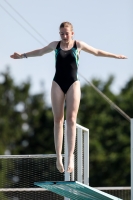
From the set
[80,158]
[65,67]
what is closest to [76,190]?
[65,67]

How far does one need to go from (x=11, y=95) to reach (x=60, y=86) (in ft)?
125

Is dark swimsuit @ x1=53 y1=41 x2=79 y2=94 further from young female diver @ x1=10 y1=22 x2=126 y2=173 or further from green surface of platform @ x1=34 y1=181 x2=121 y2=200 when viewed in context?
green surface of platform @ x1=34 y1=181 x2=121 y2=200

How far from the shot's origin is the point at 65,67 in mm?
10492

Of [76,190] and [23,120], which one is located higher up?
[23,120]

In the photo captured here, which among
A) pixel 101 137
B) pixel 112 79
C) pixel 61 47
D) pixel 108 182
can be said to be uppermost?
pixel 112 79

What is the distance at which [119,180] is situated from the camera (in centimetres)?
4531

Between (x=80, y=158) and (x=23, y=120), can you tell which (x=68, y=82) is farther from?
(x=23, y=120)

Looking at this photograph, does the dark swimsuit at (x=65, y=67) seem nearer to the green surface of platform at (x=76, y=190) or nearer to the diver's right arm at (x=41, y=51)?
the diver's right arm at (x=41, y=51)

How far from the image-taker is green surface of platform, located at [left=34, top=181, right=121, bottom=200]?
1029cm

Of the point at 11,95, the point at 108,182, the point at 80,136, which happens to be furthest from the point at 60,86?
the point at 11,95

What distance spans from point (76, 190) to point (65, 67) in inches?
62.2

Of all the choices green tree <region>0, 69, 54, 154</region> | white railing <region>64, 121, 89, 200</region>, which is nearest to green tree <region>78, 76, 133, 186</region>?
green tree <region>0, 69, 54, 154</region>

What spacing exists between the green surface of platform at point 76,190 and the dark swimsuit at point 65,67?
3.72 ft

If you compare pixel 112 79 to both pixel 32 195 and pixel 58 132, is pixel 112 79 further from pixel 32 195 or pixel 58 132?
pixel 58 132
